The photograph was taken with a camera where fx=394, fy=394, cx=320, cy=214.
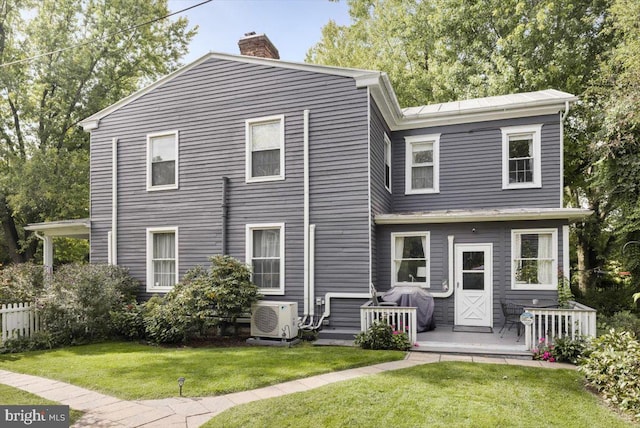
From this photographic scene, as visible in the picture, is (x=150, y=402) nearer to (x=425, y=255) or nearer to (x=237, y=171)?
(x=237, y=171)

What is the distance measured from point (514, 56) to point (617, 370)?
1406 cm

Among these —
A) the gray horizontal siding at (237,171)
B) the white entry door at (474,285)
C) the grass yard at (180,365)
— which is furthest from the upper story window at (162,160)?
the white entry door at (474,285)

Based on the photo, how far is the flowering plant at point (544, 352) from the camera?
22.7ft

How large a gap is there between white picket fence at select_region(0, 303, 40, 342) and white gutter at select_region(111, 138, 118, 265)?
8.47ft

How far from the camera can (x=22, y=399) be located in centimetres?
503

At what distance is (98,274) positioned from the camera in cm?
937

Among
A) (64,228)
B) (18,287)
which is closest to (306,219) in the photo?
(18,287)

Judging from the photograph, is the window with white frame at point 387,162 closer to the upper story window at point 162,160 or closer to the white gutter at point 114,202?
the upper story window at point 162,160

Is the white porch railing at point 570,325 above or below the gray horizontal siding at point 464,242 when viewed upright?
below

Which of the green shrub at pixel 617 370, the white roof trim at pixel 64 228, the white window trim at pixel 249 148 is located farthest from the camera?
the white roof trim at pixel 64 228

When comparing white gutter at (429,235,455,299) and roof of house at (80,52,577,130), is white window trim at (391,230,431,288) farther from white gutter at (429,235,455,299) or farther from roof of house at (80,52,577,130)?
roof of house at (80,52,577,130)

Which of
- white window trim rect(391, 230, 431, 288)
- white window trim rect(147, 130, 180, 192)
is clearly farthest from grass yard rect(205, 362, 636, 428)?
white window trim rect(147, 130, 180, 192)

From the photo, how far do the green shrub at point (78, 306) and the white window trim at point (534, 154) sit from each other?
10481mm

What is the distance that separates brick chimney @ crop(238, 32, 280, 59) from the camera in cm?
1104
